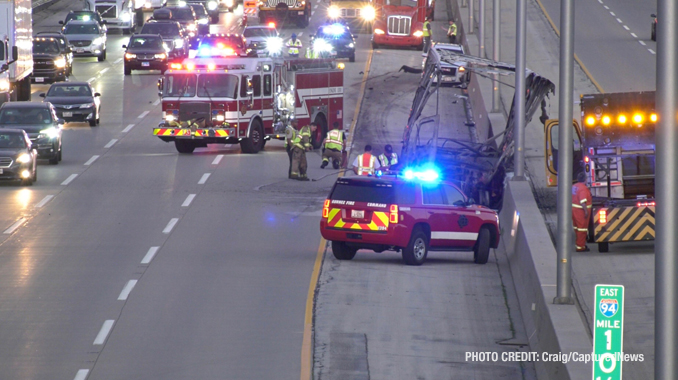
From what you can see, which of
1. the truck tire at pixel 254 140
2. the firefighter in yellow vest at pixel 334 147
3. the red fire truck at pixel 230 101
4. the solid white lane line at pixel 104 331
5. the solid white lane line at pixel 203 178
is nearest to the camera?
the solid white lane line at pixel 104 331

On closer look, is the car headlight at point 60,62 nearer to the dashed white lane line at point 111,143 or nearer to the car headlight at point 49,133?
the dashed white lane line at point 111,143

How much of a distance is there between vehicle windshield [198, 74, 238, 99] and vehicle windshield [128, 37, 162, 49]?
722 inches

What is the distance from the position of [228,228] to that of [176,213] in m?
2.05

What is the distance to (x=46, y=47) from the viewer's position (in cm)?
5038

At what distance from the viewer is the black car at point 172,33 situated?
56156 millimetres

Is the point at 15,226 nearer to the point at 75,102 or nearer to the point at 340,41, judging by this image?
the point at 75,102

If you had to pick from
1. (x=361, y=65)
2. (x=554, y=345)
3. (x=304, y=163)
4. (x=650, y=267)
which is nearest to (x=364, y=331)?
(x=554, y=345)

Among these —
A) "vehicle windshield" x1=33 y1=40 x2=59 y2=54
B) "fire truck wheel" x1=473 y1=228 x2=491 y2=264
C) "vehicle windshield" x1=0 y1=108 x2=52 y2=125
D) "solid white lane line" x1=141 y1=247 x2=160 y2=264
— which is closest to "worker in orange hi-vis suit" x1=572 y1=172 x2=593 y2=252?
"fire truck wheel" x1=473 y1=228 x2=491 y2=264

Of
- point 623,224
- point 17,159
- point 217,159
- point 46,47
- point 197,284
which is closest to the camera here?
point 197,284

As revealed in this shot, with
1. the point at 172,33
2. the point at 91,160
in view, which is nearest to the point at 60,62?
the point at 172,33

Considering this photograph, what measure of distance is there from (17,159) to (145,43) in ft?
79.9

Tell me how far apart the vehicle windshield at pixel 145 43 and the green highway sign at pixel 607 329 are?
4505 cm

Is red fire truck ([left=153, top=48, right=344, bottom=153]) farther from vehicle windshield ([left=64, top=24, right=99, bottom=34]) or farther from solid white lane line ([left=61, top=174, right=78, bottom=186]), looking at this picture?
vehicle windshield ([left=64, top=24, right=99, bottom=34])

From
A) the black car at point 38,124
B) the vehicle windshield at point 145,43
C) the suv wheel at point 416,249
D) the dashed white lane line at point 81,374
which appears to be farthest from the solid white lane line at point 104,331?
the vehicle windshield at point 145,43
